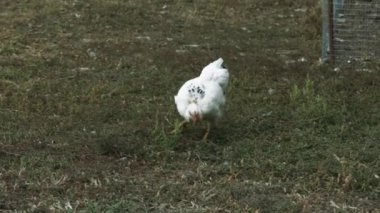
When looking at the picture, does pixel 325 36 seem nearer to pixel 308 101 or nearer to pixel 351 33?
pixel 351 33

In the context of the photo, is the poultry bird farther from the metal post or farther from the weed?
the metal post

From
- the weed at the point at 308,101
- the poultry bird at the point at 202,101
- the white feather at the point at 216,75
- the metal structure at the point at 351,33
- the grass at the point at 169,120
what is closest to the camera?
the grass at the point at 169,120

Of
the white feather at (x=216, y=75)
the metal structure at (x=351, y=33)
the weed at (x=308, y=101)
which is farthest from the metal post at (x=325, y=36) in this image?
the white feather at (x=216, y=75)

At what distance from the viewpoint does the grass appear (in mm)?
4496

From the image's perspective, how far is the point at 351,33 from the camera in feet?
27.8

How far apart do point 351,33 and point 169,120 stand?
3345 mm

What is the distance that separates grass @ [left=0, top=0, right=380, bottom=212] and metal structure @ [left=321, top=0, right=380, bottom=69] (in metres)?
0.31

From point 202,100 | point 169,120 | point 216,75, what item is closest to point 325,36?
point 216,75

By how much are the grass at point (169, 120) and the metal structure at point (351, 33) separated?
12.1 inches

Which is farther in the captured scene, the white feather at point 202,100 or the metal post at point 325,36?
the metal post at point 325,36

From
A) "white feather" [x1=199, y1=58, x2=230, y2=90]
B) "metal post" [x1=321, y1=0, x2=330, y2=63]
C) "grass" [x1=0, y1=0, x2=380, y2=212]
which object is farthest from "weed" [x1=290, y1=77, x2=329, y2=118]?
"metal post" [x1=321, y1=0, x2=330, y2=63]

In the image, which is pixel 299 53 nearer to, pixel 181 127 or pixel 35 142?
pixel 181 127

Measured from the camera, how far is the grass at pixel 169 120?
14.8ft

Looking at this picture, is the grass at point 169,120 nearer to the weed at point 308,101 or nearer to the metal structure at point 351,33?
the weed at point 308,101
